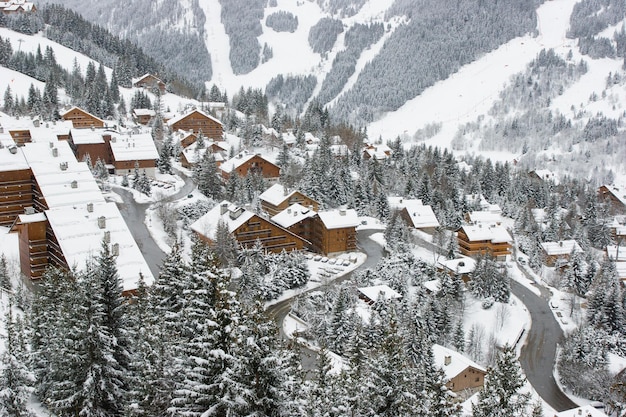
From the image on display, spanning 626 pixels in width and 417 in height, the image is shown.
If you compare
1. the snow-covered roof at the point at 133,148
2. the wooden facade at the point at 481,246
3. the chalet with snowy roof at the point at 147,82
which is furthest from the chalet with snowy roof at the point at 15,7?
the wooden facade at the point at 481,246

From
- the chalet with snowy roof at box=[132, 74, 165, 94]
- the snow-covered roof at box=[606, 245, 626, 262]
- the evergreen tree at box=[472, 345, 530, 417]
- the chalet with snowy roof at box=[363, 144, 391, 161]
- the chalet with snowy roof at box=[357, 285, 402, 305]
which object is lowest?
the snow-covered roof at box=[606, 245, 626, 262]

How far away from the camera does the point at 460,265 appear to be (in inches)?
2781

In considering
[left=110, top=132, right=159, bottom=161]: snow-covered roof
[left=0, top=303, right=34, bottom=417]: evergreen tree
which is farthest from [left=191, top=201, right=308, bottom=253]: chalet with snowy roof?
[left=0, top=303, right=34, bottom=417]: evergreen tree

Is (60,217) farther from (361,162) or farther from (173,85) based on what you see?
(173,85)

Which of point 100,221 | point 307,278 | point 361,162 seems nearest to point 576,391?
point 307,278

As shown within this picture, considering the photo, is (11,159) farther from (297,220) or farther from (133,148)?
(297,220)

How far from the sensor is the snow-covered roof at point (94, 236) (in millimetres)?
45531

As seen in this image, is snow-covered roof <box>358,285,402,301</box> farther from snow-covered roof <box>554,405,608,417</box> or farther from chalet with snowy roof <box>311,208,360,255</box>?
snow-covered roof <box>554,405,608,417</box>

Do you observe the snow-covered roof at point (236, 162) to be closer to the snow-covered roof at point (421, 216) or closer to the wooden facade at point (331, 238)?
the wooden facade at point (331, 238)

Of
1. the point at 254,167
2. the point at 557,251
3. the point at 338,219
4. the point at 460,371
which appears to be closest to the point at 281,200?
the point at 338,219

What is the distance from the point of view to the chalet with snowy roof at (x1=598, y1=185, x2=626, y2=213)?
434ft

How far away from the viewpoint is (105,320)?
956 inches

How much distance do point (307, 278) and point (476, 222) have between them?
3543 centimetres

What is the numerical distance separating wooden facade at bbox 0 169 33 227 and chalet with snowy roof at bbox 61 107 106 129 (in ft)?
140
